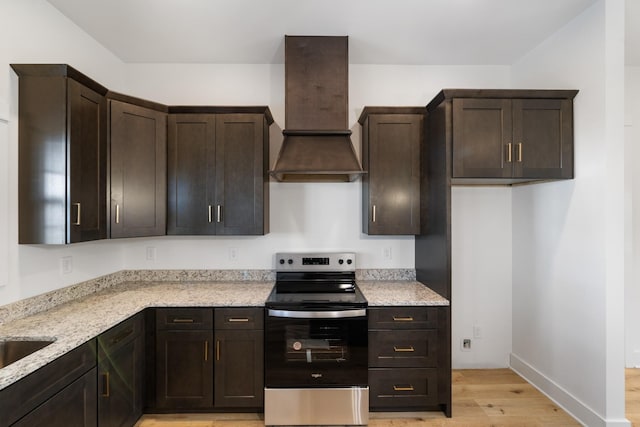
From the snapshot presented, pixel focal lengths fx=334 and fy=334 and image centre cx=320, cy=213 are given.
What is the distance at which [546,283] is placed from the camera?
2.65m

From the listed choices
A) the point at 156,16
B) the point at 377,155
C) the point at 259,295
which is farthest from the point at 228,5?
the point at 259,295

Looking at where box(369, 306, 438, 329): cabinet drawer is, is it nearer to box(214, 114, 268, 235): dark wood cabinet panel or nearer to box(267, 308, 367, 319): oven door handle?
box(267, 308, 367, 319): oven door handle

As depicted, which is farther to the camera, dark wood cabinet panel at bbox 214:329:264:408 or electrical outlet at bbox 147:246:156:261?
electrical outlet at bbox 147:246:156:261

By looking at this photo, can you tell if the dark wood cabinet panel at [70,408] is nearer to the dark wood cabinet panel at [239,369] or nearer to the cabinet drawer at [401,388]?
the dark wood cabinet panel at [239,369]

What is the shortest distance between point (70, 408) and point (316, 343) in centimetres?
138

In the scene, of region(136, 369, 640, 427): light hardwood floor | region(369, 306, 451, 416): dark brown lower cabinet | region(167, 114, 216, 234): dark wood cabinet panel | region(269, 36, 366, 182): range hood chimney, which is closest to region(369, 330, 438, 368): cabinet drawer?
region(369, 306, 451, 416): dark brown lower cabinet

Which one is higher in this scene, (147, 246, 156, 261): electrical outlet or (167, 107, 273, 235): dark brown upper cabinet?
(167, 107, 273, 235): dark brown upper cabinet

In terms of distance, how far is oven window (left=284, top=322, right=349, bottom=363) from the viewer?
7.59 ft

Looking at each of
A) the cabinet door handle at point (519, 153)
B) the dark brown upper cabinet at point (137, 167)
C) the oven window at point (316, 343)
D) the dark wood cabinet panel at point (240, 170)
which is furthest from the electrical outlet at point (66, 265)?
the cabinet door handle at point (519, 153)

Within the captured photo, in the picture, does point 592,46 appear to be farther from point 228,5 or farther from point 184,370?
point 184,370

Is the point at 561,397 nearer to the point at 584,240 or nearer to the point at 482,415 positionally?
the point at 482,415

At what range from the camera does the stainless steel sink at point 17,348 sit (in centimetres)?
167

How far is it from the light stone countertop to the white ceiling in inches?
79.0

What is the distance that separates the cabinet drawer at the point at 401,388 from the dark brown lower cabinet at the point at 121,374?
5.23 ft
